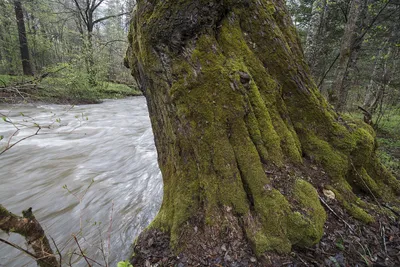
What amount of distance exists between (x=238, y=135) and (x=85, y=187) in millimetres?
4686

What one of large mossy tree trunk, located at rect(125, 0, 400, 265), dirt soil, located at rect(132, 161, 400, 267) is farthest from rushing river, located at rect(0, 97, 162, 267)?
large mossy tree trunk, located at rect(125, 0, 400, 265)

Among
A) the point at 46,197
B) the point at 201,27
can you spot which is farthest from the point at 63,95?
the point at 201,27

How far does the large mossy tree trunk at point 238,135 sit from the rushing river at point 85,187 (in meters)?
1.18

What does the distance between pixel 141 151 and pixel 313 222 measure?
6753mm

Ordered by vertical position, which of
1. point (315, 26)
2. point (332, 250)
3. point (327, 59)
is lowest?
point (332, 250)

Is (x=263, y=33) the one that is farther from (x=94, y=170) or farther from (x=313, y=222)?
(x=94, y=170)

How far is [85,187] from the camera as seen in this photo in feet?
17.4

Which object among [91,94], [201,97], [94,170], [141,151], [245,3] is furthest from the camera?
[91,94]

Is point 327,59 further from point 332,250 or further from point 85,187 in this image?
point 85,187

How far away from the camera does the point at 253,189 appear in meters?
2.24

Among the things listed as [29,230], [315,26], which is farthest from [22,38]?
[29,230]

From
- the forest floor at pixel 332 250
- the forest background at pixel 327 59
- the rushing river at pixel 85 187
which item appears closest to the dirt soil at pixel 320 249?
the forest floor at pixel 332 250

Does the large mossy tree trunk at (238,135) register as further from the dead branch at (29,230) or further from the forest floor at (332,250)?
the dead branch at (29,230)

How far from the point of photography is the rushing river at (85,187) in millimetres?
3537
